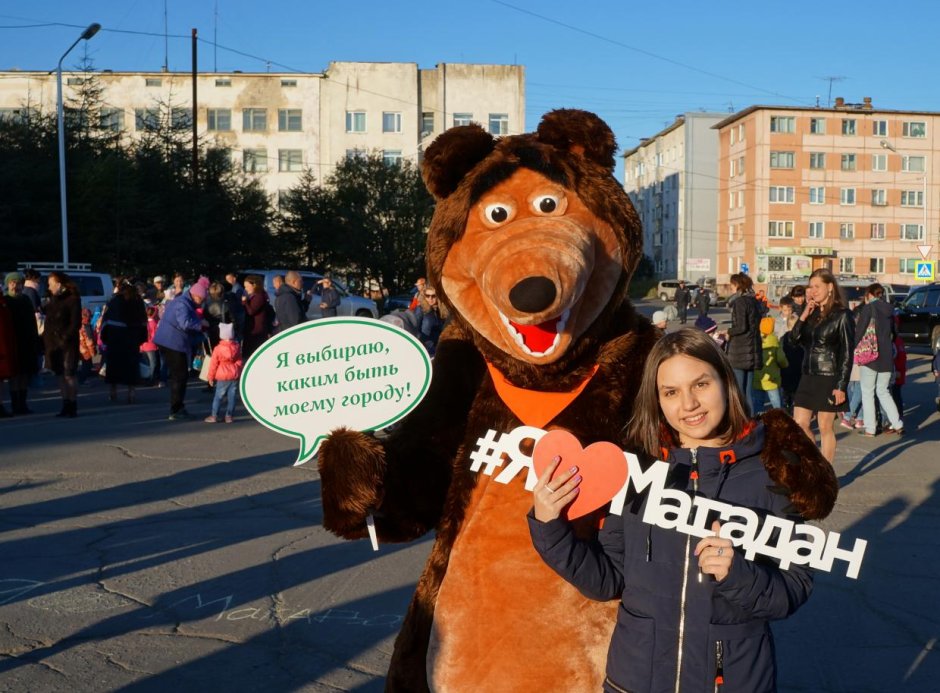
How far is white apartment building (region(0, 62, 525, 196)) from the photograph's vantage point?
185ft

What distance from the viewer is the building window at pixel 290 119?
2275 inches

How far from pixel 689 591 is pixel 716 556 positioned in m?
0.17

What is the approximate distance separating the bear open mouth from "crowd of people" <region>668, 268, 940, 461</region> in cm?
623

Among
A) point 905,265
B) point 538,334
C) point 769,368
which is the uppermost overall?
point 905,265

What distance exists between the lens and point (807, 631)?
5.25 m

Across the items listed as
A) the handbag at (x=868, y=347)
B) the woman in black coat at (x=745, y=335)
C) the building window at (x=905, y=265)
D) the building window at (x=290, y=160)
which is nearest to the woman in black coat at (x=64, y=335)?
the woman in black coat at (x=745, y=335)

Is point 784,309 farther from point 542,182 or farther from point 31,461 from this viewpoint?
point 542,182

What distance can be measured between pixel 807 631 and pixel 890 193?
68.5 meters

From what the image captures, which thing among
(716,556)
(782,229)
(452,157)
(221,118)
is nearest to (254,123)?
(221,118)

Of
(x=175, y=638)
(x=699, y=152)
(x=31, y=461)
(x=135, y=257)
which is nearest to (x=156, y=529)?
(x=175, y=638)

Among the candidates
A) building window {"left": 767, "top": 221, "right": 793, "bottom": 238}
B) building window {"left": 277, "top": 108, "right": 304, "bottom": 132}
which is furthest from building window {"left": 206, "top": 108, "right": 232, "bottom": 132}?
building window {"left": 767, "top": 221, "right": 793, "bottom": 238}

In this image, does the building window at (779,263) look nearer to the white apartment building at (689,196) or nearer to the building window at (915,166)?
the white apartment building at (689,196)

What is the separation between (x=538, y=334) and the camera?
290 centimetres

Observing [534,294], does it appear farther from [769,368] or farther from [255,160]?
[255,160]
